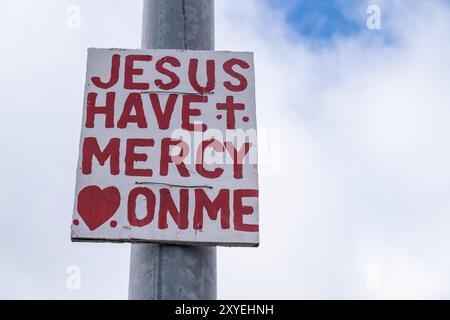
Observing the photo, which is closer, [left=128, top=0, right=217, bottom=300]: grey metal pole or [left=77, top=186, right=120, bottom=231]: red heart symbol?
[left=128, top=0, right=217, bottom=300]: grey metal pole

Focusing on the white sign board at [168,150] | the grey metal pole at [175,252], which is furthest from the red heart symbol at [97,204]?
the grey metal pole at [175,252]

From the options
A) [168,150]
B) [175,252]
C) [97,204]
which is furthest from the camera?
[168,150]

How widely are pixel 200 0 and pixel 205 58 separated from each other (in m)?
0.32

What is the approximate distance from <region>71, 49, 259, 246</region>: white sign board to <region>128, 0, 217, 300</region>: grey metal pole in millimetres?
63

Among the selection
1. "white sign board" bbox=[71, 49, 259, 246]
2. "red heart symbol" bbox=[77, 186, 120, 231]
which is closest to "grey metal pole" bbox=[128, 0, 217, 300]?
"white sign board" bbox=[71, 49, 259, 246]

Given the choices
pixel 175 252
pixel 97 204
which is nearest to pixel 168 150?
pixel 97 204

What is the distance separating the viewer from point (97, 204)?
492 centimetres

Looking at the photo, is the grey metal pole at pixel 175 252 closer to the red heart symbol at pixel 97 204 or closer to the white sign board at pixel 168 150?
the white sign board at pixel 168 150

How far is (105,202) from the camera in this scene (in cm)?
493

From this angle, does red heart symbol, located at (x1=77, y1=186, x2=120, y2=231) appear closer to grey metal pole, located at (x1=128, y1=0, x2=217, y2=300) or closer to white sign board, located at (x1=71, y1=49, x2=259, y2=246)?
white sign board, located at (x1=71, y1=49, x2=259, y2=246)

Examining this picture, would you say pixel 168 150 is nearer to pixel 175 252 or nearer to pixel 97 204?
pixel 97 204

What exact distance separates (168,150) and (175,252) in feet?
2.00

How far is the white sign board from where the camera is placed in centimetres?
489
